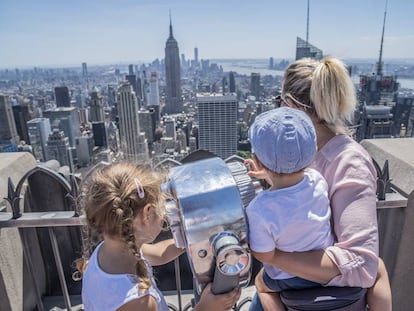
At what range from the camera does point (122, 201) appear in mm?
1142

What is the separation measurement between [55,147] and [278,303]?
4812 centimetres

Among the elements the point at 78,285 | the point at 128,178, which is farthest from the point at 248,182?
the point at 78,285

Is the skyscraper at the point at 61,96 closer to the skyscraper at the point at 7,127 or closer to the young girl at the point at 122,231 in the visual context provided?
the skyscraper at the point at 7,127

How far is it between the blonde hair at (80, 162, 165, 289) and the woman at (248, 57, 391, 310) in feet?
1.24

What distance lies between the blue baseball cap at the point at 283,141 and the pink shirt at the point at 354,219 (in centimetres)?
24

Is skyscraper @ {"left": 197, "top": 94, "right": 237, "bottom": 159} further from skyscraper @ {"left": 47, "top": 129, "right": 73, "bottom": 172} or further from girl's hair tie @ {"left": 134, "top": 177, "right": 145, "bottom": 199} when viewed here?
girl's hair tie @ {"left": 134, "top": 177, "right": 145, "bottom": 199}

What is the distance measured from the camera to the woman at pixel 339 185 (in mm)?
1124

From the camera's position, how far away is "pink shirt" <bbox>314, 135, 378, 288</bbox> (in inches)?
44.9

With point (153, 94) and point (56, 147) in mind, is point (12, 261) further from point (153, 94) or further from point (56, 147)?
point (153, 94)

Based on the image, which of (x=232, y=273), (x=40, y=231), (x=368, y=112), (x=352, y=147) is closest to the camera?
(x=232, y=273)

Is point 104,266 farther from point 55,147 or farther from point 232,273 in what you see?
point 55,147

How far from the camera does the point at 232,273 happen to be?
34.7 inches

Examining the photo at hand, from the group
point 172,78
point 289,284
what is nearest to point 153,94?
point 172,78

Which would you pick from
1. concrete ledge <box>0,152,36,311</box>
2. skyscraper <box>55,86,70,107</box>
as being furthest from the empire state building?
concrete ledge <box>0,152,36,311</box>
